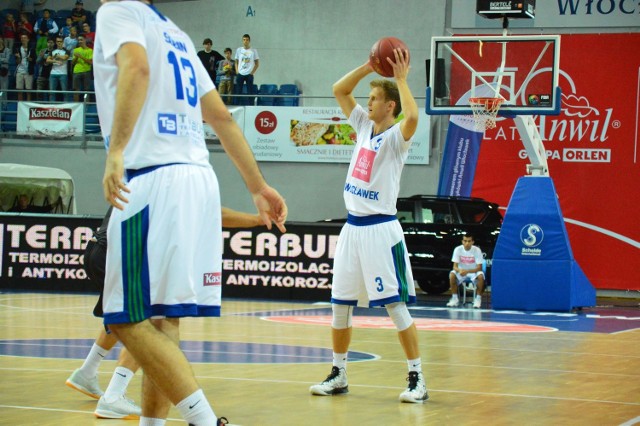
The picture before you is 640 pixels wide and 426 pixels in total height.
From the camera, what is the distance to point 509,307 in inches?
675

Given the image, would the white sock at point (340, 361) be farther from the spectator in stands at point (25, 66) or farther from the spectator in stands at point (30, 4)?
the spectator in stands at point (30, 4)

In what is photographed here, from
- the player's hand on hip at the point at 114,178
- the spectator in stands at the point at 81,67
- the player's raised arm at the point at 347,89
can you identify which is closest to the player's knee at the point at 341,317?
the player's raised arm at the point at 347,89

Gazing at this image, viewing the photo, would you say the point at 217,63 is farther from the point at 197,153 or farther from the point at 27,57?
the point at 197,153

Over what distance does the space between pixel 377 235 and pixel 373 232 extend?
0.04 metres

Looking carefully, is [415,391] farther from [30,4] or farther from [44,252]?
[30,4]

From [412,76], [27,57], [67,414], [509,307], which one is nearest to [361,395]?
[67,414]

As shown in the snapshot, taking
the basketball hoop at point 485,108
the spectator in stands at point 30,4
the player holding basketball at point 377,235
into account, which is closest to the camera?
the player holding basketball at point 377,235

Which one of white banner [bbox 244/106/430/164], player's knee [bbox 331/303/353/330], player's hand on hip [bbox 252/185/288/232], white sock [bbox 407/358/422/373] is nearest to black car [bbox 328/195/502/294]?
white banner [bbox 244/106/430/164]

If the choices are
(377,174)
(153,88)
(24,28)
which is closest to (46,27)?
(24,28)

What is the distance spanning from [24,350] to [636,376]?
5.32 meters

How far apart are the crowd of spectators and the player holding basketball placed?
18.7 m

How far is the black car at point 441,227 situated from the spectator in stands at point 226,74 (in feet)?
21.1

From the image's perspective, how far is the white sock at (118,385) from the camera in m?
5.98

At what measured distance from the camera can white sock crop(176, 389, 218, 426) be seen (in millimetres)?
3805
